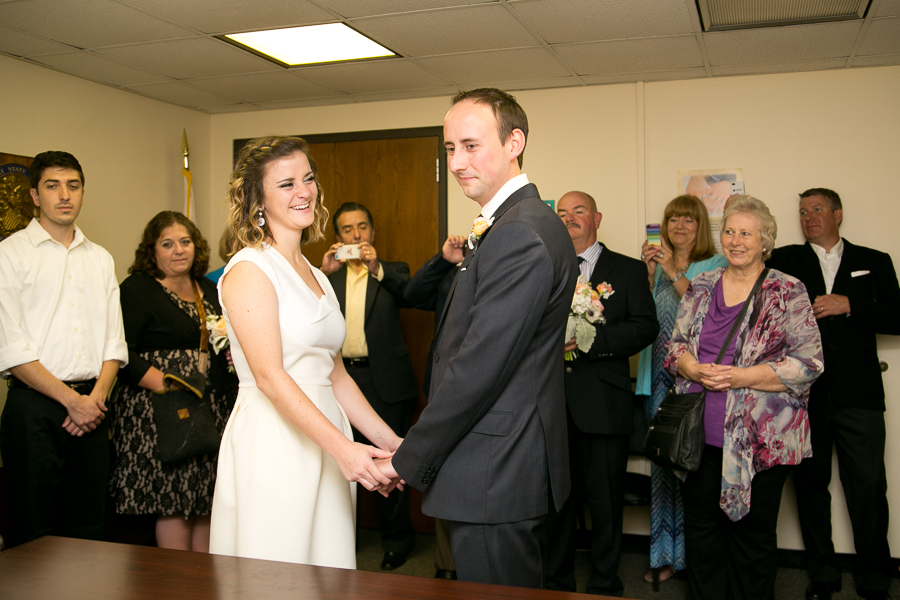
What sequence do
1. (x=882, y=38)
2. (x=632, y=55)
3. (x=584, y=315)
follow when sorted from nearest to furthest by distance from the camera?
(x=584, y=315)
(x=882, y=38)
(x=632, y=55)

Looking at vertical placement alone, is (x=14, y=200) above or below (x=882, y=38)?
below

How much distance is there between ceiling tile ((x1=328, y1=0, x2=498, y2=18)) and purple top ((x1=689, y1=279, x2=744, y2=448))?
1.70m

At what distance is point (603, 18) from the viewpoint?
3.32m

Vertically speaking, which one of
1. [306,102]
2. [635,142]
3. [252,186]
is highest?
[306,102]

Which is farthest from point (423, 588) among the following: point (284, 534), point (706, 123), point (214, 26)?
point (706, 123)

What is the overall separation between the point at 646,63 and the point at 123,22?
9.10 ft

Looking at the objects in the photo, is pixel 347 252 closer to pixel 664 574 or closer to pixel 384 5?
pixel 384 5

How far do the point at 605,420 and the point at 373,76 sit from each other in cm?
247

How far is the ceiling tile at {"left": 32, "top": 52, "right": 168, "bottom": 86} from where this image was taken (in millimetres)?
3883

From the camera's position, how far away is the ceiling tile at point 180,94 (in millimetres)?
4516

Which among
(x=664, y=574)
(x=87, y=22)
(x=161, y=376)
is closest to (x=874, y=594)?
(x=664, y=574)

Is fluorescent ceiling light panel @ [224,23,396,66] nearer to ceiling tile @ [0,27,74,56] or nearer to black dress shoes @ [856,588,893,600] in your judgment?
ceiling tile @ [0,27,74,56]

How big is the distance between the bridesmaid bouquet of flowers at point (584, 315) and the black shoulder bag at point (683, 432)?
50cm

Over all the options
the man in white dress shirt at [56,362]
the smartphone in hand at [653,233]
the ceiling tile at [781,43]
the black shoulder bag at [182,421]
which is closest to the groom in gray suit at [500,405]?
the black shoulder bag at [182,421]
